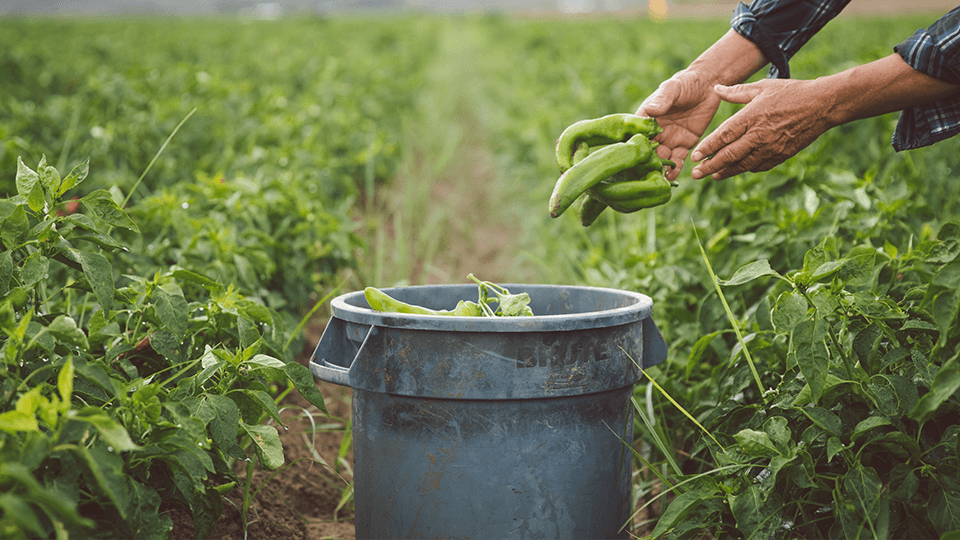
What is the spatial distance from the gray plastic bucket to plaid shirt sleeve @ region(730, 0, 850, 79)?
1.04 m

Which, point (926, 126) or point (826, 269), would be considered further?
point (926, 126)

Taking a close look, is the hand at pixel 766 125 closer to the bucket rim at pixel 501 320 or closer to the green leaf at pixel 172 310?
the bucket rim at pixel 501 320

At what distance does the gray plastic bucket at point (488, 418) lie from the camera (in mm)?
1560

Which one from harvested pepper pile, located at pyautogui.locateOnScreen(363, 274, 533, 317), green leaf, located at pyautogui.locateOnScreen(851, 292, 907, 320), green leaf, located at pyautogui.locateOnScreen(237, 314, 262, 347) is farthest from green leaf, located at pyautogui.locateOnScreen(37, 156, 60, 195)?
green leaf, located at pyautogui.locateOnScreen(851, 292, 907, 320)

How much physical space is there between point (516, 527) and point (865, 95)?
1.35 meters

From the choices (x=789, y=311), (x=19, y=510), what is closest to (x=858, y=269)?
(x=789, y=311)

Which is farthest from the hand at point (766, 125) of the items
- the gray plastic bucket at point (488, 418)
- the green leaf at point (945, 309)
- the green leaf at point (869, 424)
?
the green leaf at point (869, 424)

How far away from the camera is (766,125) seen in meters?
1.89

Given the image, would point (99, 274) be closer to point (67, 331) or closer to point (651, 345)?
point (67, 331)

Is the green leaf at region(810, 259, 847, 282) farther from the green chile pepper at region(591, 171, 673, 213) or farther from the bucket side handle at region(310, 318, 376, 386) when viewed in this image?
the bucket side handle at region(310, 318, 376, 386)

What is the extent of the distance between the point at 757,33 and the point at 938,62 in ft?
2.00

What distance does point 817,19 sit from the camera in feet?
7.09

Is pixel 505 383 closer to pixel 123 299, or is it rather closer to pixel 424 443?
pixel 424 443

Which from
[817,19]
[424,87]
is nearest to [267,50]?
[424,87]
